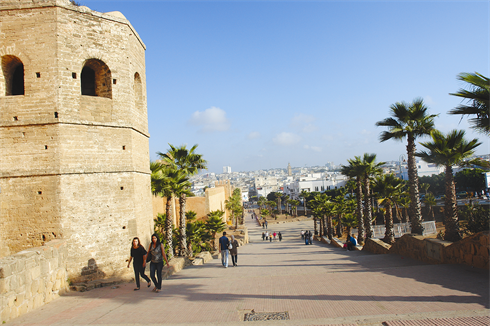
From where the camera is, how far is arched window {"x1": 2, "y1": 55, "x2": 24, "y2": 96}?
9508 mm

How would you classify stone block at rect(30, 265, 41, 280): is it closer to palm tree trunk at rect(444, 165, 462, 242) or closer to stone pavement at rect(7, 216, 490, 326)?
stone pavement at rect(7, 216, 490, 326)

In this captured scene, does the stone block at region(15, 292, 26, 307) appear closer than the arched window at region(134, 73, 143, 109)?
Yes

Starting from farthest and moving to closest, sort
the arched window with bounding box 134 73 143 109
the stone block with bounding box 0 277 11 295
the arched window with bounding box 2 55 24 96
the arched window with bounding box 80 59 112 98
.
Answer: the arched window with bounding box 134 73 143 109, the arched window with bounding box 80 59 112 98, the arched window with bounding box 2 55 24 96, the stone block with bounding box 0 277 11 295

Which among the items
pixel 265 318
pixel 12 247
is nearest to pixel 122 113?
pixel 12 247

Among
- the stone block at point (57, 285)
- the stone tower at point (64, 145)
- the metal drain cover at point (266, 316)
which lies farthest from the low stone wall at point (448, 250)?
the stone block at point (57, 285)

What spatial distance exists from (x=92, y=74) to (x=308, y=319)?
1076 cm

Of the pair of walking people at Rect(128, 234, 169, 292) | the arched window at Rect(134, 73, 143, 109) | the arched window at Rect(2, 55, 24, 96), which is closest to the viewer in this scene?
the pair of walking people at Rect(128, 234, 169, 292)

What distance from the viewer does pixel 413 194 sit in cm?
1318

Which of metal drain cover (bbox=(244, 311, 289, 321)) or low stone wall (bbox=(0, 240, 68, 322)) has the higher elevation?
low stone wall (bbox=(0, 240, 68, 322))

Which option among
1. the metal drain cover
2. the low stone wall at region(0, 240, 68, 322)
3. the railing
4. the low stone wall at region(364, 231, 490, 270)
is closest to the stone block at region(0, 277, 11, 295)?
the low stone wall at region(0, 240, 68, 322)

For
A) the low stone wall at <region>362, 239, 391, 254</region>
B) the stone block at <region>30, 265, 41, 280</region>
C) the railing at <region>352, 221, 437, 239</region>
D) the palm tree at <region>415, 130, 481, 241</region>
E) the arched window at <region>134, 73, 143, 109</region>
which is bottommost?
the railing at <region>352, 221, 437, 239</region>

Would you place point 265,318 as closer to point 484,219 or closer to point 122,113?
point 122,113

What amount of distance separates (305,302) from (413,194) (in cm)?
994

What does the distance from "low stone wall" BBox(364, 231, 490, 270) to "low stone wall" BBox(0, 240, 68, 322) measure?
9.59 m
